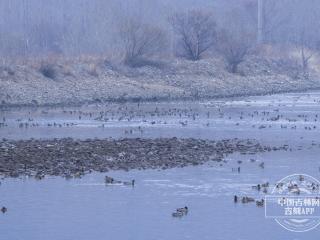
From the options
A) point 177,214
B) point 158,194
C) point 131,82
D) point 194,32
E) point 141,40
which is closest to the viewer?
point 177,214

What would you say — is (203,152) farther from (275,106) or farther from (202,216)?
(275,106)

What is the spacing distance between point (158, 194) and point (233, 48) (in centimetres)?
6202

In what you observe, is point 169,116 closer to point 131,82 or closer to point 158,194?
point 131,82

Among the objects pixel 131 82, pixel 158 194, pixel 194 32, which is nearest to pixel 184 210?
pixel 158 194

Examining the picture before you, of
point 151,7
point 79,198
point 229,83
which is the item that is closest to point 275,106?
point 229,83

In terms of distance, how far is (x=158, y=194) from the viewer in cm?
2789

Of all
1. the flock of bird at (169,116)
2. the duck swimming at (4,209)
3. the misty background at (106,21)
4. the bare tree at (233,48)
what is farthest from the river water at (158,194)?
the bare tree at (233,48)

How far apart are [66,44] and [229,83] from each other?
1738cm

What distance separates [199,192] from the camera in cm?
2827

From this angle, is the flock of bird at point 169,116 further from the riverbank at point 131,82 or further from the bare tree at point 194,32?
the bare tree at point 194,32

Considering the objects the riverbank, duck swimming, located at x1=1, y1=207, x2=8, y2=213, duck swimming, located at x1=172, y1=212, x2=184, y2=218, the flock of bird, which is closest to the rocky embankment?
duck swimming, located at x1=1, y1=207, x2=8, y2=213

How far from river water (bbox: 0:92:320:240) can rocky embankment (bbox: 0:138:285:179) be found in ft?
3.01

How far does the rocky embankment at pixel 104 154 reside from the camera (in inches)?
1252

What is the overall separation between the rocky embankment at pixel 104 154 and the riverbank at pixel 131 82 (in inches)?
907
